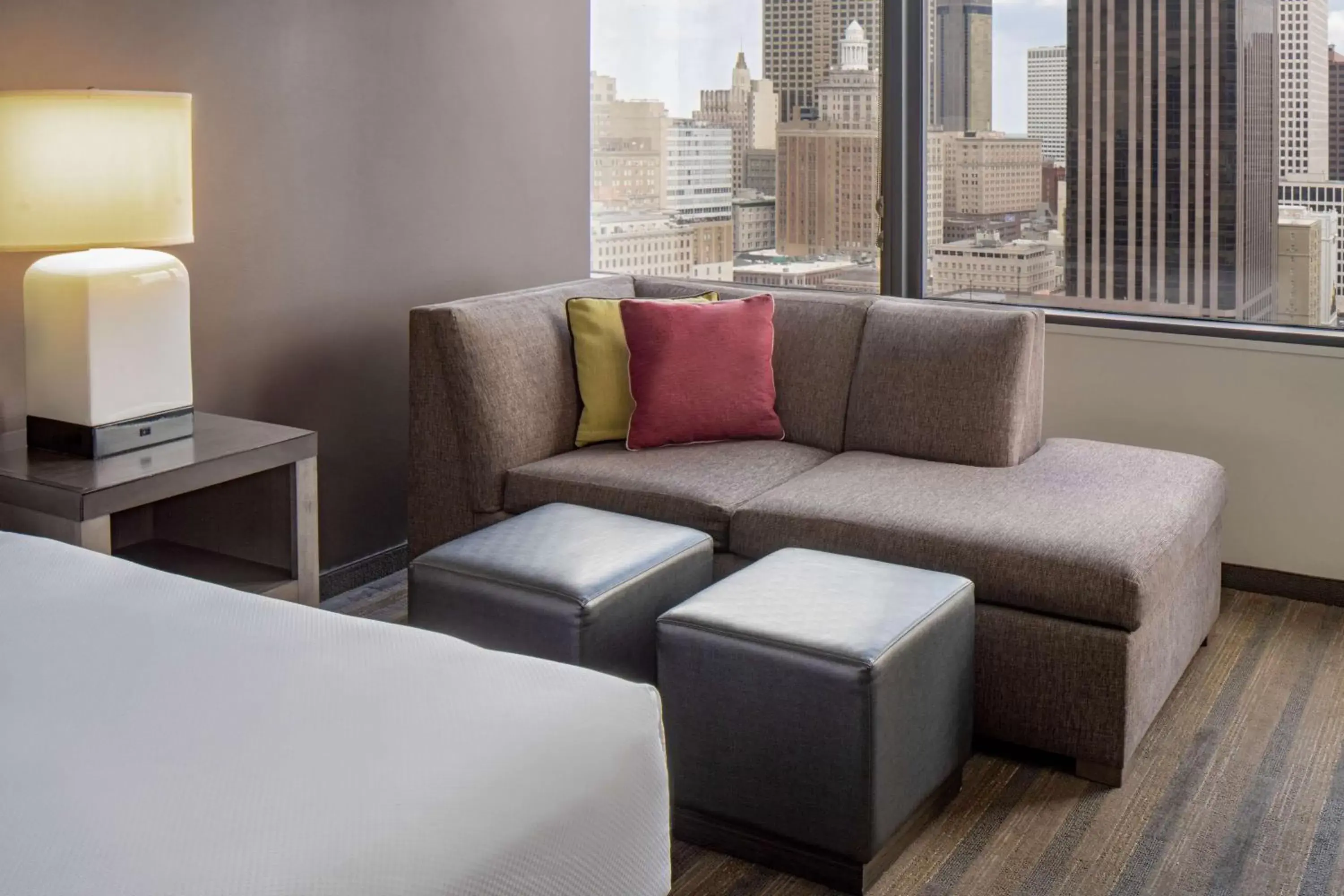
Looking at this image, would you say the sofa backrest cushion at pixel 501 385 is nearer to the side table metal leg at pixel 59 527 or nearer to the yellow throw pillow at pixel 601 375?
the yellow throw pillow at pixel 601 375

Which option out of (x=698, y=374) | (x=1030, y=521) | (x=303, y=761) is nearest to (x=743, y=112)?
(x=698, y=374)

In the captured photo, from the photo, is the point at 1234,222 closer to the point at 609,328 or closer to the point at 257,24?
the point at 609,328

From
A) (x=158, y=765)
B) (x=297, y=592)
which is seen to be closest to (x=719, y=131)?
(x=297, y=592)

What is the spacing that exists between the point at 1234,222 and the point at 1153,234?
223 millimetres

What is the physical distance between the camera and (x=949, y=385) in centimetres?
346

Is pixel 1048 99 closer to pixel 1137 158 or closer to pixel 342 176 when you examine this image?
pixel 1137 158

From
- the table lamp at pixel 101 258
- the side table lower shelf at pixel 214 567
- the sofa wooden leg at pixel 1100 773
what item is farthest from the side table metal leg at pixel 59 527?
the sofa wooden leg at pixel 1100 773

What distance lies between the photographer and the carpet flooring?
2.37m

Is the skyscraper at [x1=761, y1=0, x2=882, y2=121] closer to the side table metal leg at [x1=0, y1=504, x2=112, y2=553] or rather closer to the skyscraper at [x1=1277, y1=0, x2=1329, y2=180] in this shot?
the skyscraper at [x1=1277, y1=0, x2=1329, y2=180]

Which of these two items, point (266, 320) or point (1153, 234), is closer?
point (266, 320)

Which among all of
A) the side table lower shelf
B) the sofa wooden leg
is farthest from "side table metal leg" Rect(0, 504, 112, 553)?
the sofa wooden leg

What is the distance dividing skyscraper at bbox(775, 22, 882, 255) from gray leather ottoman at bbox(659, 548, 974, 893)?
2.10 m

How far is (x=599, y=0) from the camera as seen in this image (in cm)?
483

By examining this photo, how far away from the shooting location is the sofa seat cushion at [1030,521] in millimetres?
2717
